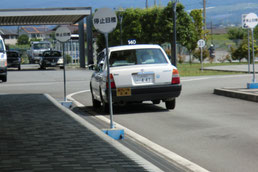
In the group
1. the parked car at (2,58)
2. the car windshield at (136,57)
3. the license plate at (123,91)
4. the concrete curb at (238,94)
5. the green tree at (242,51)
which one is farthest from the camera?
the green tree at (242,51)

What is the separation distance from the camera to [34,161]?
6590 mm

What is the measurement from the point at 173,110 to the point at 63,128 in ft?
14.5

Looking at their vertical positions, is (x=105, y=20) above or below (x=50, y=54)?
above

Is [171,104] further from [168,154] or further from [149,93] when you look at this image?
[168,154]

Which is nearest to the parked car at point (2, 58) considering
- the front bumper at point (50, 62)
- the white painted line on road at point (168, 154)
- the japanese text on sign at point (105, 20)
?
the japanese text on sign at point (105, 20)

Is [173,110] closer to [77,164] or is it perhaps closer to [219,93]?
[219,93]

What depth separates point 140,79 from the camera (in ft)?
42.4

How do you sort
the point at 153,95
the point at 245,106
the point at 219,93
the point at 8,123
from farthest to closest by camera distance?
the point at 219,93, the point at 245,106, the point at 153,95, the point at 8,123

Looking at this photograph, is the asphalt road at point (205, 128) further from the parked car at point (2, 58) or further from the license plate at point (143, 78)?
the parked car at point (2, 58)

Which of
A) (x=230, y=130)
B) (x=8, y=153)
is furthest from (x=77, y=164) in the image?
(x=230, y=130)

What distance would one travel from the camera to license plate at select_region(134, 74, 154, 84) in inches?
509

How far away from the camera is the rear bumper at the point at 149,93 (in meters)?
12.8

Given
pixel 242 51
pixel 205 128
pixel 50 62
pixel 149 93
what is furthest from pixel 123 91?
pixel 242 51

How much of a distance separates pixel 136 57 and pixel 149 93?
1.17 m
